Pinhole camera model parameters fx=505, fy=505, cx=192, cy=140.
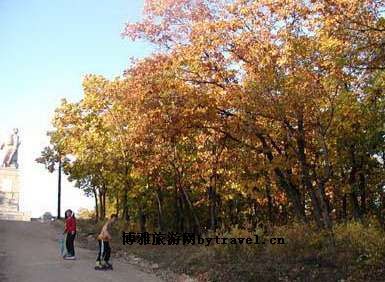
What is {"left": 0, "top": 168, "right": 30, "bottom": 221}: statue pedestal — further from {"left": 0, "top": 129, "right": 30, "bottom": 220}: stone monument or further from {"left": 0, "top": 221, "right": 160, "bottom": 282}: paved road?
{"left": 0, "top": 221, "right": 160, "bottom": 282}: paved road

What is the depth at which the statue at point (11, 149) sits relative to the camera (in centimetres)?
4316

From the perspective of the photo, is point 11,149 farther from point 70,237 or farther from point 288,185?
point 288,185

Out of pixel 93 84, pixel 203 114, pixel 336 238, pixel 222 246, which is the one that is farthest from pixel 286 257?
pixel 93 84

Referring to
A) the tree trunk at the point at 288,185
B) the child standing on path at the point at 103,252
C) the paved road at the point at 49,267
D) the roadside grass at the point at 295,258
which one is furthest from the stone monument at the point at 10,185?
the tree trunk at the point at 288,185

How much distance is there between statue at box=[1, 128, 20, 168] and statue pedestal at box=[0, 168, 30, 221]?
92cm

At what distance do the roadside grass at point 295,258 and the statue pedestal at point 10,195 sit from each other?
87.9ft

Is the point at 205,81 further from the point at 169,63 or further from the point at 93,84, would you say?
the point at 93,84

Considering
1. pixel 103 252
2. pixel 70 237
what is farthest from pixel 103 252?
pixel 70 237

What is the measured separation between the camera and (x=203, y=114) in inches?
656

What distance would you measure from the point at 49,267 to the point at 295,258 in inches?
281

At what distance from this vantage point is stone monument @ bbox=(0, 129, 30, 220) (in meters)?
41.6

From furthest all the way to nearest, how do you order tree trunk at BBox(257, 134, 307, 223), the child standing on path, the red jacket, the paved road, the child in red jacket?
the red jacket
the child in red jacket
tree trunk at BBox(257, 134, 307, 223)
the child standing on path
the paved road

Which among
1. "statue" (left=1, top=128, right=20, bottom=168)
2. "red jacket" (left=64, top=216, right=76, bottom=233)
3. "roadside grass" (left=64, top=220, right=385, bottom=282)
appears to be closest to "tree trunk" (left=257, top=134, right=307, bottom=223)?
"roadside grass" (left=64, top=220, right=385, bottom=282)

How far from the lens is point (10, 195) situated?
4181cm
